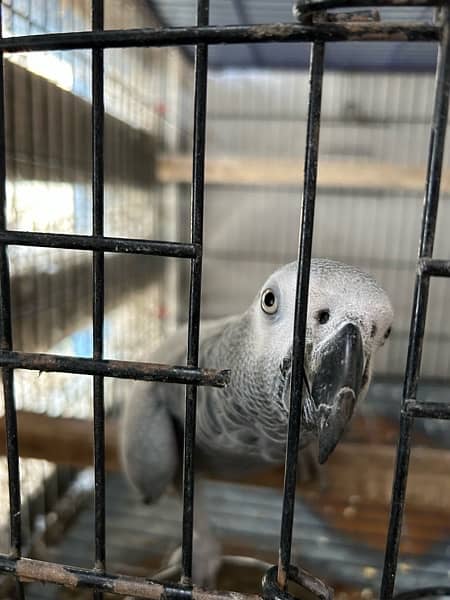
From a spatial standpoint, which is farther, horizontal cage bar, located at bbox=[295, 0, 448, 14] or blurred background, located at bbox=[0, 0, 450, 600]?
blurred background, located at bbox=[0, 0, 450, 600]

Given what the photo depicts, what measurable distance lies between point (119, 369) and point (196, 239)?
0.47 ft

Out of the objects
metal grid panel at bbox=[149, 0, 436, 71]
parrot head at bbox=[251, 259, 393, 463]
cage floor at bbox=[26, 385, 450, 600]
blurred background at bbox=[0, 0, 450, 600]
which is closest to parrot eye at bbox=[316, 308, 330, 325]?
parrot head at bbox=[251, 259, 393, 463]

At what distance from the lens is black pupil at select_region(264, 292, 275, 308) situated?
658mm

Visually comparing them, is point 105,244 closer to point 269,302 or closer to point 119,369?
point 119,369

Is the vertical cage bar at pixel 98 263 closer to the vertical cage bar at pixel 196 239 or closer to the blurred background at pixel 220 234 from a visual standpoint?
the vertical cage bar at pixel 196 239

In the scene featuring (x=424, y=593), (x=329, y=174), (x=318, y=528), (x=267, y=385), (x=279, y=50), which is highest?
(x=279, y=50)

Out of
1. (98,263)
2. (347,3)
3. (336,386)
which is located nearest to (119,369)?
(98,263)

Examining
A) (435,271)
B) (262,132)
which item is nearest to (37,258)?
(435,271)

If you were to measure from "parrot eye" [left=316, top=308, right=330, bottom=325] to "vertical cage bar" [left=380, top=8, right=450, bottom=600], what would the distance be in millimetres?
138

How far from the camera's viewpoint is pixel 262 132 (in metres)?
2.89

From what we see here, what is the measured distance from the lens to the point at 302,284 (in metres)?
0.43

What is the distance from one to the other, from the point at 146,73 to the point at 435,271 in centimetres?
196

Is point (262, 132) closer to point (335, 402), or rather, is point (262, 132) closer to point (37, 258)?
point (37, 258)

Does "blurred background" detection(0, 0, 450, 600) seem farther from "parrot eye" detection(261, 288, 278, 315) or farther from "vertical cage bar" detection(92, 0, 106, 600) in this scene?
"parrot eye" detection(261, 288, 278, 315)
